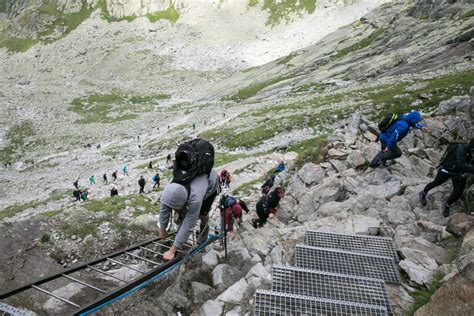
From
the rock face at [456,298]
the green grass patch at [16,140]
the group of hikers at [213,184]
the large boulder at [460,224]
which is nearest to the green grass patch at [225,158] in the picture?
the group of hikers at [213,184]

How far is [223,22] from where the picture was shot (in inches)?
5886

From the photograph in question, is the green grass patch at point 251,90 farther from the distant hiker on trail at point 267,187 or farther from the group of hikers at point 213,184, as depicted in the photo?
the group of hikers at point 213,184

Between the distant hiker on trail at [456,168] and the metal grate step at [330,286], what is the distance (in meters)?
4.56

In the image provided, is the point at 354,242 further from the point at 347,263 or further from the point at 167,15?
the point at 167,15

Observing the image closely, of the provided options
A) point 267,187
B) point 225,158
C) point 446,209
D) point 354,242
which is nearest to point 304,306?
point 354,242

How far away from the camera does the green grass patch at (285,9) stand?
5661 inches

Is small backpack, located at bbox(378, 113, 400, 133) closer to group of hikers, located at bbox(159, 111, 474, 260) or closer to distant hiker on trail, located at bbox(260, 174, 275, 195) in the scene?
group of hikers, located at bbox(159, 111, 474, 260)

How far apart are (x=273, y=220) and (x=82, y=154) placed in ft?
175

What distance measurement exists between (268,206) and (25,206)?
3067 centimetres

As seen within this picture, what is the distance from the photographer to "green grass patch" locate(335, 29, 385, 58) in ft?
267

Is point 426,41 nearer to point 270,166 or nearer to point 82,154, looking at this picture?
point 270,166

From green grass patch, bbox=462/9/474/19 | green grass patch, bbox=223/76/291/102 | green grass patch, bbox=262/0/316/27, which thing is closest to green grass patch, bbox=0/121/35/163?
green grass patch, bbox=223/76/291/102

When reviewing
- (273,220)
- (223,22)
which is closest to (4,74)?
(223,22)

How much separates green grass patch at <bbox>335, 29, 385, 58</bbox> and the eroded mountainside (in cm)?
95
